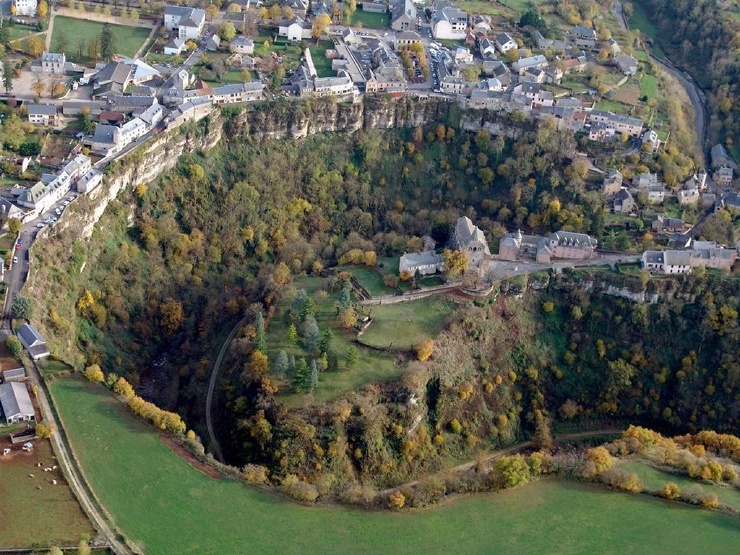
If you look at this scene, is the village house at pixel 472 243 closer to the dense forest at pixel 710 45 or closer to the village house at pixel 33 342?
the village house at pixel 33 342

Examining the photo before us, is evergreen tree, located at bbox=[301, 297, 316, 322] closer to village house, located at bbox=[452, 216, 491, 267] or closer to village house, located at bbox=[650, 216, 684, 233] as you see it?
village house, located at bbox=[452, 216, 491, 267]

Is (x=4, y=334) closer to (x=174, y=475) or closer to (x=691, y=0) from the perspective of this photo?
(x=174, y=475)

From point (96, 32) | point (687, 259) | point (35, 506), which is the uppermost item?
point (96, 32)

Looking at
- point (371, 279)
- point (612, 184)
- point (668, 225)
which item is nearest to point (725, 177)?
point (668, 225)

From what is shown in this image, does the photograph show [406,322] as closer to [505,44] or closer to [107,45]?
[505,44]

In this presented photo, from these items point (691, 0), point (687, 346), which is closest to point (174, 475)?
point (687, 346)

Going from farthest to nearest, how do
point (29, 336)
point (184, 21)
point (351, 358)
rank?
point (184, 21) → point (351, 358) → point (29, 336)
